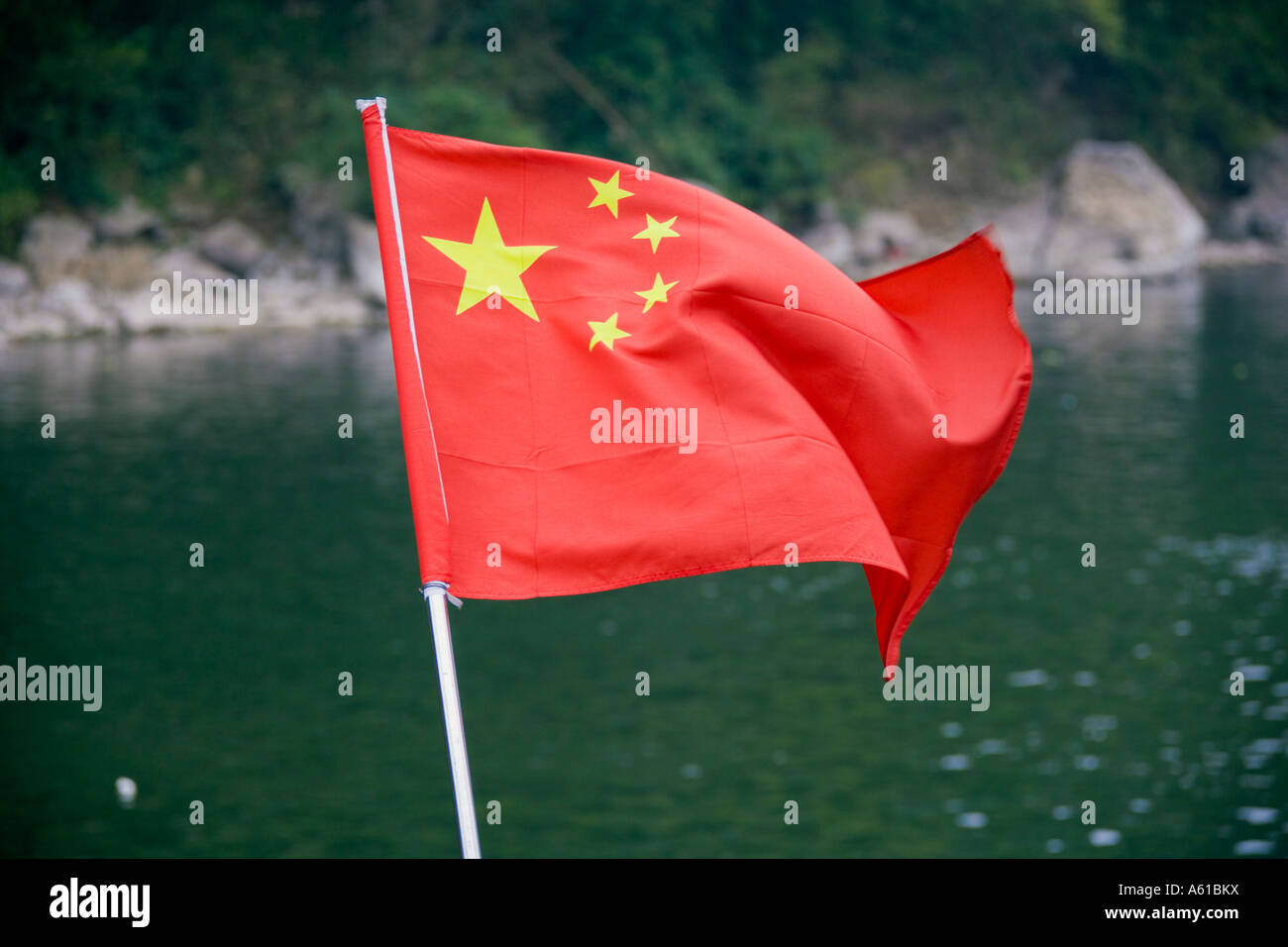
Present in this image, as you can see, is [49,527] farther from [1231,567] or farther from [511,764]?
[1231,567]

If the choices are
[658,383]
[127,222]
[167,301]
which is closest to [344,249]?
[167,301]

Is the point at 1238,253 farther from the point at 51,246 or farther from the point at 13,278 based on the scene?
the point at 13,278

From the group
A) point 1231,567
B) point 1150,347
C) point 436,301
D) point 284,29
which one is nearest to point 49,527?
point 1231,567

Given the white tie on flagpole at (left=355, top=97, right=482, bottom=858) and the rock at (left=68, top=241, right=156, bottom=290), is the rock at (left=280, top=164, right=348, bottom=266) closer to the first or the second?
the rock at (left=68, top=241, right=156, bottom=290)

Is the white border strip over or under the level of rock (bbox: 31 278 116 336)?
under

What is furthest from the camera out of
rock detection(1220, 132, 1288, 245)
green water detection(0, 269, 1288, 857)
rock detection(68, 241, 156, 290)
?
rock detection(1220, 132, 1288, 245)

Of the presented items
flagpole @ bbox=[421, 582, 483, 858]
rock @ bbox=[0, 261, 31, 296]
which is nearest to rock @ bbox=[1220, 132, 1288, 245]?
rock @ bbox=[0, 261, 31, 296]
